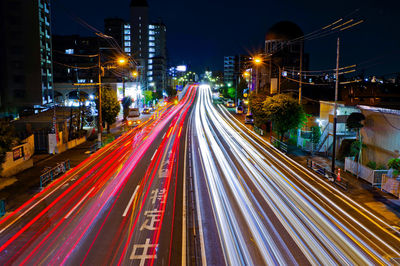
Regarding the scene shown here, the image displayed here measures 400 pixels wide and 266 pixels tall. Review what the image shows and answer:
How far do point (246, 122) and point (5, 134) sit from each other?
39417 millimetres

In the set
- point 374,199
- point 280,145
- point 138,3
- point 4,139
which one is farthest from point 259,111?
point 138,3

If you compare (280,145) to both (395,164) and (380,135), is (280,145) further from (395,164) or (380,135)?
(395,164)

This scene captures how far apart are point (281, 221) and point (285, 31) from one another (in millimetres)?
55352

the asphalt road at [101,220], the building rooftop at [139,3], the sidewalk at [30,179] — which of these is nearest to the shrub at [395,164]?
the asphalt road at [101,220]

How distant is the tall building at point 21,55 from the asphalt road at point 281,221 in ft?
171

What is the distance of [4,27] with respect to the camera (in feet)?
208

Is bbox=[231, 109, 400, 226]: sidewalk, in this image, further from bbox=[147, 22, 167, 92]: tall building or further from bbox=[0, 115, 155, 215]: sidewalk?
bbox=[147, 22, 167, 92]: tall building

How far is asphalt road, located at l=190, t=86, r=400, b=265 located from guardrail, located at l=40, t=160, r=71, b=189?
874 cm

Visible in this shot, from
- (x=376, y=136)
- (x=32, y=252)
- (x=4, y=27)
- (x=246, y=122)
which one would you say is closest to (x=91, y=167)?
(x=32, y=252)

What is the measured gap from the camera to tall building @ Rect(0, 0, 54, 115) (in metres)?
63.5

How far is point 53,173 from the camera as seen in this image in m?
21.6

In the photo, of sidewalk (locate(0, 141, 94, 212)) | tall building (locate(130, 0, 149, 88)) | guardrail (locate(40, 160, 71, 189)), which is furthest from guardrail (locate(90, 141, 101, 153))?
tall building (locate(130, 0, 149, 88))

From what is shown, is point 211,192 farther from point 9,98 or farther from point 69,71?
point 69,71

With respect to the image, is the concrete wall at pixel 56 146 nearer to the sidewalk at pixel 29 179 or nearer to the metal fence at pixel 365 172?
the sidewalk at pixel 29 179
